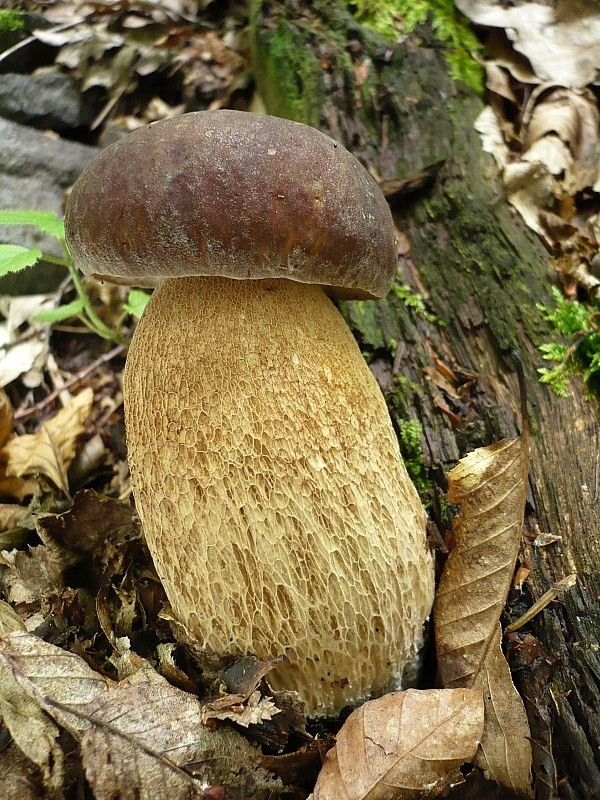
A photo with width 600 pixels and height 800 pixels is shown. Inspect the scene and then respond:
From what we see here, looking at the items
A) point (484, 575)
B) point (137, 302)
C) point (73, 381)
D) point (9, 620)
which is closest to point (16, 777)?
point (9, 620)

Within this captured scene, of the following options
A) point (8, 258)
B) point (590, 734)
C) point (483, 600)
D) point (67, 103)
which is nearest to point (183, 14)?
point (67, 103)

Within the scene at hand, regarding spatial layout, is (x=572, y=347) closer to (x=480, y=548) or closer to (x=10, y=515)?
(x=480, y=548)

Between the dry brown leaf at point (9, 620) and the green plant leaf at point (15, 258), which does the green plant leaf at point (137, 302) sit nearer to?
the green plant leaf at point (15, 258)

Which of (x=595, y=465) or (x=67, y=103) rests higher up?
(x=67, y=103)

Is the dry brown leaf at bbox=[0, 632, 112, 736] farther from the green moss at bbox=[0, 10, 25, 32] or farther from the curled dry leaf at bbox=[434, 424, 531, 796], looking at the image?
the green moss at bbox=[0, 10, 25, 32]

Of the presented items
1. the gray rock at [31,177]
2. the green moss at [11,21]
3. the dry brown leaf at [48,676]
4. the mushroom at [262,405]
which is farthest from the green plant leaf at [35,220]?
the green moss at [11,21]

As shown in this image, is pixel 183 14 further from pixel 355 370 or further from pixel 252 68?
pixel 355 370
